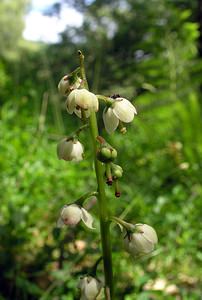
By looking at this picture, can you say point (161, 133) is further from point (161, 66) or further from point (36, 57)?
point (36, 57)

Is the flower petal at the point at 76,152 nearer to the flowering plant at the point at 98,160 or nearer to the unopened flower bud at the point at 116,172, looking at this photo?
the flowering plant at the point at 98,160

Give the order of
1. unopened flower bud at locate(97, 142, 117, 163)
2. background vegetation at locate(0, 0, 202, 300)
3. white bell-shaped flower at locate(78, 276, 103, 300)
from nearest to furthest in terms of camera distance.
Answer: unopened flower bud at locate(97, 142, 117, 163) → white bell-shaped flower at locate(78, 276, 103, 300) → background vegetation at locate(0, 0, 202, 300)

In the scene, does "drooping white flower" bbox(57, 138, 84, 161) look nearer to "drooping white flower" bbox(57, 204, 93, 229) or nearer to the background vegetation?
"drooping white flower" bbox(57, 204, 93, 229)

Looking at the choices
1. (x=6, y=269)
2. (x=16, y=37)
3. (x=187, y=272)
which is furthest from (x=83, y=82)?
(x=16, y=37)

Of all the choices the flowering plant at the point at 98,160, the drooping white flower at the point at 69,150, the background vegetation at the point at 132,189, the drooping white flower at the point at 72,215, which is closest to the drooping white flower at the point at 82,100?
the flowering plant at the point at 98,160

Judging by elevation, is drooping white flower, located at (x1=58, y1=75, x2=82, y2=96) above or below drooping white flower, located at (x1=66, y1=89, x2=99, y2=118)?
above

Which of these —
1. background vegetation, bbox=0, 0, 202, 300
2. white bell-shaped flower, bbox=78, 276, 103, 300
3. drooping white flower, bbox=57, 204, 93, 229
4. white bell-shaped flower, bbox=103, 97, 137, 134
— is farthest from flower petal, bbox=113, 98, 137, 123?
background vegetation, bbox=0, 0, 202, 300

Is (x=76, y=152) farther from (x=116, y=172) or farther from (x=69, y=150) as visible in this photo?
(x=116, y=172)

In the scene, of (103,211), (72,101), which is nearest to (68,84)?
(72,101)
